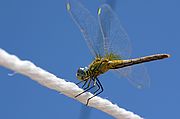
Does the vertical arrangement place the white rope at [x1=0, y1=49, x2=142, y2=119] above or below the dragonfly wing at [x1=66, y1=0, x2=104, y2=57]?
below

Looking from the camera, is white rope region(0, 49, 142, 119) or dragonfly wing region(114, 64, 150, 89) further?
dragonfly wing region(114, 64, 150, 89)

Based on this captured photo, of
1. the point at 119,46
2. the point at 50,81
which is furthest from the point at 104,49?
the point at 50,81

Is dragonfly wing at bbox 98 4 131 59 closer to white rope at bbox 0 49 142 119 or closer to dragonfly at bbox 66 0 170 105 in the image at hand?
dragonfly at bbox 66 0 170 105

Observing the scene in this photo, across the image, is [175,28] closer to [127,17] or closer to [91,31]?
[127,17]

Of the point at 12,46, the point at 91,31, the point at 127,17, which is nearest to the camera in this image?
the point at 91,31

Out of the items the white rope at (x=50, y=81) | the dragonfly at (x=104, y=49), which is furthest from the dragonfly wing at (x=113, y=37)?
the white rope at (x=50, y=81)

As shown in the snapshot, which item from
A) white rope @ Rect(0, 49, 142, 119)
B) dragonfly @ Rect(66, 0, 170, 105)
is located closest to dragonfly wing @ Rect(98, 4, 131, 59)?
dragonfly @ Rect(66, 0, 170, 105)

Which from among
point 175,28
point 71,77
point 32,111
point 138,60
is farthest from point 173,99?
point 138,60
